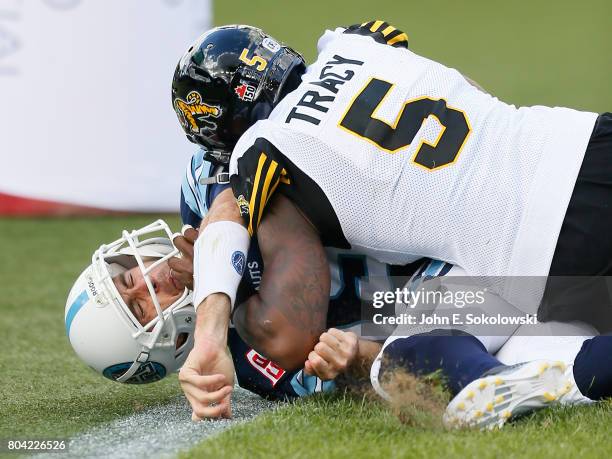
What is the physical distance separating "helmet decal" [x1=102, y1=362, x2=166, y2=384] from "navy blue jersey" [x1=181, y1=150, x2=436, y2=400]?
232mm

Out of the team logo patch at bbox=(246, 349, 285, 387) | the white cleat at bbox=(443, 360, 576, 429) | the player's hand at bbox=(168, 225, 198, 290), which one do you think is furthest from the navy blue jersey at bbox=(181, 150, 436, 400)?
the white cleat at bbox=(443, 360, 576, 429)

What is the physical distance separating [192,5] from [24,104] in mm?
1210

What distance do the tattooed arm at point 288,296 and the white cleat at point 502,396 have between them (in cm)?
46

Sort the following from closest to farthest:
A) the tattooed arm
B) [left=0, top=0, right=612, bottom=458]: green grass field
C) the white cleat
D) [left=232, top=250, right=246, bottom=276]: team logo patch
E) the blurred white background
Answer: [left=0, top=0, right=612, bottom=458]: green grass field < the white cleat < the tattooed arm < [left=232, top=250, right=246, bottom=276]: team logo patch < the blurred white background

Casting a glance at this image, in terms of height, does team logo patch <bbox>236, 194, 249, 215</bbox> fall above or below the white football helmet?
above

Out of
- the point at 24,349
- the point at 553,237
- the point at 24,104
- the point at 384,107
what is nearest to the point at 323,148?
the point at 384,107

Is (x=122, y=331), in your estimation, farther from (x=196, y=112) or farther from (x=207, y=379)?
(x=196, y=112)

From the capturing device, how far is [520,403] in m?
2.60

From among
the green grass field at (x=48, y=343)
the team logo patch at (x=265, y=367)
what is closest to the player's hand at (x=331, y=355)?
the team logo patch at (x=265, y=367)

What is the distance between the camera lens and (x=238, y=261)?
2.98 metres

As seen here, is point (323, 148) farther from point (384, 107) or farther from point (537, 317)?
point (537, 317)

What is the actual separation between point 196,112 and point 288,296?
713mm

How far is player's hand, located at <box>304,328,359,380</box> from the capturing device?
277 centimetres

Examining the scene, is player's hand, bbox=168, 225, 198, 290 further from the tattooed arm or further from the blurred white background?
the blurred white background
